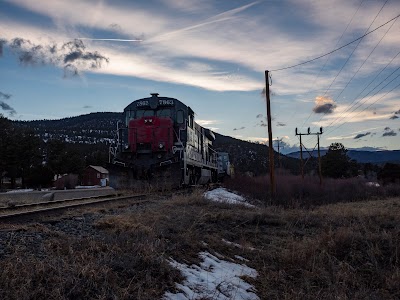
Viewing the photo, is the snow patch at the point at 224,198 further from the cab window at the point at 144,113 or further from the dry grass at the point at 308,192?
the cab window at the point at 144,113

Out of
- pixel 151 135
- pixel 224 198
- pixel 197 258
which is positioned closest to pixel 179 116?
pixel 151 135

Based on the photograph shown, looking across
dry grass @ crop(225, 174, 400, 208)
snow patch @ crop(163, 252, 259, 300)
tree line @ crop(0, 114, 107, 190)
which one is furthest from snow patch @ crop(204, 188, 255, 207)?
tree line @ crop(0, 114, 107, 190)

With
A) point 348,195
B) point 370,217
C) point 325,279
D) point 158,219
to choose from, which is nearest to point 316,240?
point 325,279

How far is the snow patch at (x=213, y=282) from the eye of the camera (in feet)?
14.1

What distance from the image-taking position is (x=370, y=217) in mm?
11797

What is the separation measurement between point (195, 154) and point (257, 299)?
16.1 m

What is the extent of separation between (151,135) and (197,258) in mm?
13011

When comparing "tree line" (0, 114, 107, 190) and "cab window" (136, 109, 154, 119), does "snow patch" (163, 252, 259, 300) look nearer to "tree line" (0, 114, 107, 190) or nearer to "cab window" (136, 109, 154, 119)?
"cab window" (136, 109, 154, 119)

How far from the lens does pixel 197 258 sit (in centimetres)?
577

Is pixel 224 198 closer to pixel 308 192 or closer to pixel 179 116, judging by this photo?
pixel 179 116

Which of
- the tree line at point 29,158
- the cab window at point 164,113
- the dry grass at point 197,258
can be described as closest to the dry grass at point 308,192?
the cab window at point 164,113

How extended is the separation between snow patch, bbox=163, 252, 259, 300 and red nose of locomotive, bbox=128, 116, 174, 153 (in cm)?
1235

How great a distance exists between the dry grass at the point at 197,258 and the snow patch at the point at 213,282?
0.50ft

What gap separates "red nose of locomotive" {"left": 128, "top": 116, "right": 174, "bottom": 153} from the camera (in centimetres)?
1817
